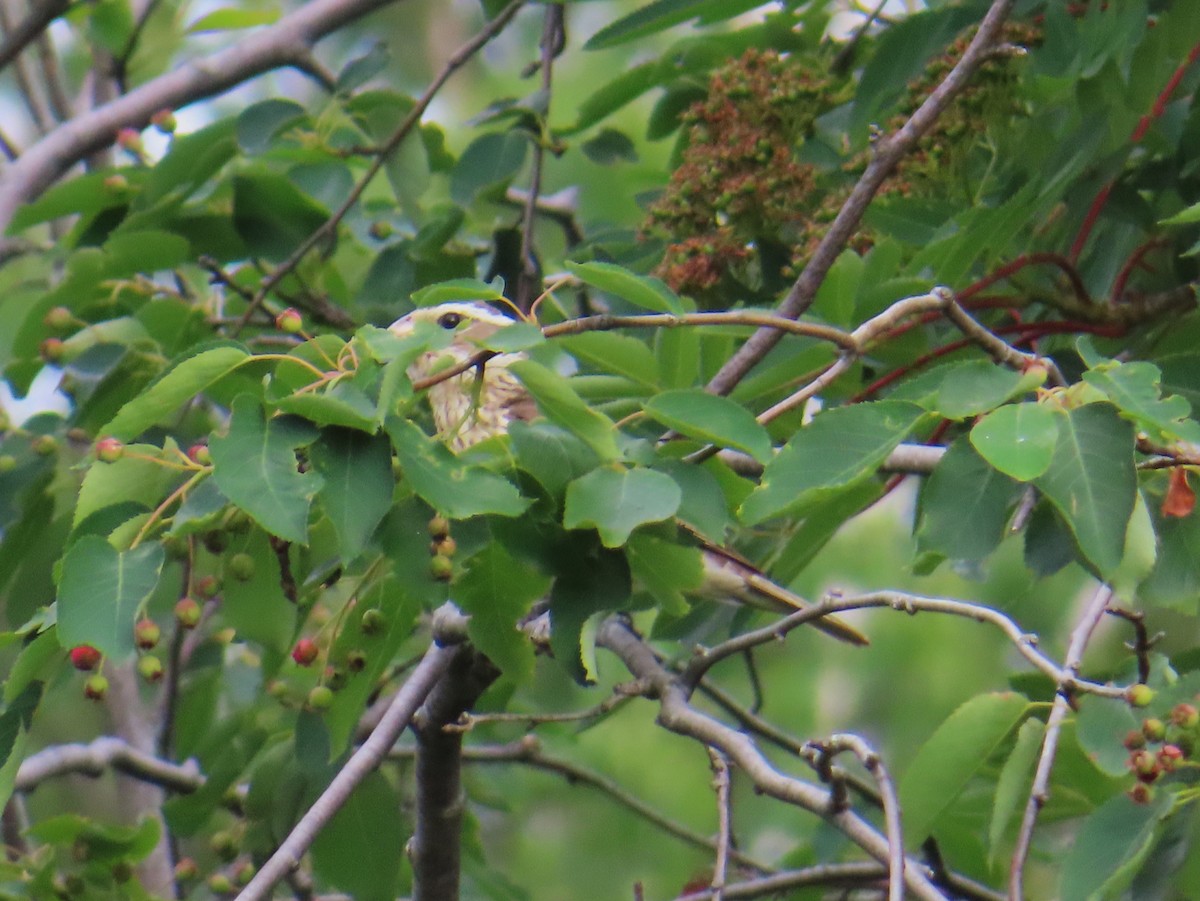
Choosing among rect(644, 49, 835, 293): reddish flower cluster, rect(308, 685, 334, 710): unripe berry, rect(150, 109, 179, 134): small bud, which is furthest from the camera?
rect(150, 109, 179, 134): small bud

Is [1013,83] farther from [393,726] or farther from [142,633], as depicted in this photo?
[142,633]

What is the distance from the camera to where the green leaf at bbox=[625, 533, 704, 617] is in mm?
1584

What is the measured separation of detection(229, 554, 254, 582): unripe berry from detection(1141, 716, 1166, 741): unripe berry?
3.38ft

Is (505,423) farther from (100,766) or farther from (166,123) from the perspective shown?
(100,766)

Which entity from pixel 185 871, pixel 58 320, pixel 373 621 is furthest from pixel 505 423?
pixel 185 871

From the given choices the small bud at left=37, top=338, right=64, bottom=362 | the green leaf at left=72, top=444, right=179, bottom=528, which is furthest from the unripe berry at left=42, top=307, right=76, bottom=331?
the green leaf at left=72, top=444, right=179, bottom=528

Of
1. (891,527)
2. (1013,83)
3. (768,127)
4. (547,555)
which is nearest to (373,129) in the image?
(768,127)

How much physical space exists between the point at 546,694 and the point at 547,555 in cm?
343

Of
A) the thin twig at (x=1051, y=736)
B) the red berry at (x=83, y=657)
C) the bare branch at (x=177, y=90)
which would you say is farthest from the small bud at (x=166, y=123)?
the thin twig at (x=1051, y=736)

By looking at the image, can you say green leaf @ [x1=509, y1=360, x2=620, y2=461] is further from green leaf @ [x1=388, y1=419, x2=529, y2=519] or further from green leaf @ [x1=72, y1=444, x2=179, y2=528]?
green leaf @ [x1=72, y1=444, x2=179, y2=528]

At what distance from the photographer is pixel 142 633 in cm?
164

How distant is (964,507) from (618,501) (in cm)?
39

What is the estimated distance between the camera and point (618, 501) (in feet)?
4.64

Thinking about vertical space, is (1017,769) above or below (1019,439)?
below
